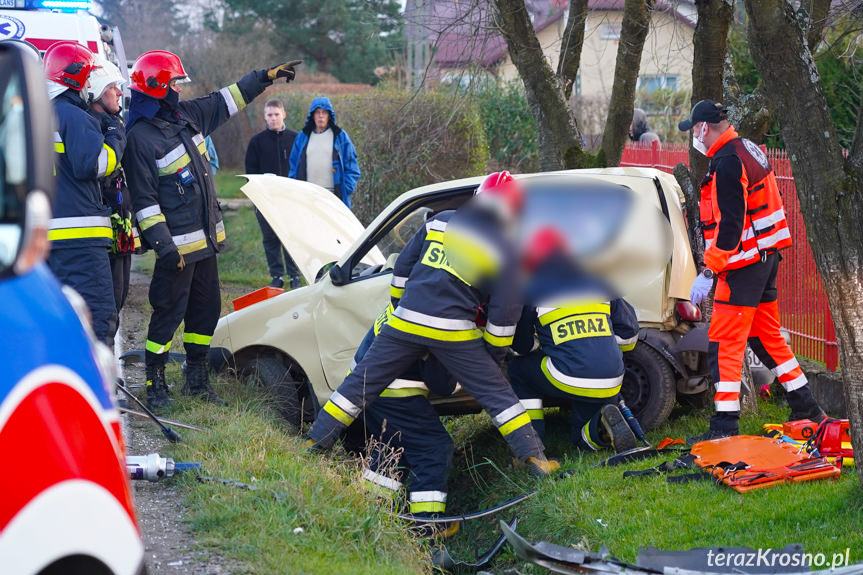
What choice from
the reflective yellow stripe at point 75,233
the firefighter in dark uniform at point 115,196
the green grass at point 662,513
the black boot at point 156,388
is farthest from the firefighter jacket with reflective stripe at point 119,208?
the green grass at point 662,513

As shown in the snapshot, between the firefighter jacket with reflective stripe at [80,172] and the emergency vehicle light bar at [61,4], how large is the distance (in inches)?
112

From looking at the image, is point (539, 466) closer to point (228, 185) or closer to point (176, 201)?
point (176, 201)

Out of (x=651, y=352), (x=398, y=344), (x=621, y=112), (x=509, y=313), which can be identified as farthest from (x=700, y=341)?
(x=621, y=112)

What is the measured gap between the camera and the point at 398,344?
4941 millimetres

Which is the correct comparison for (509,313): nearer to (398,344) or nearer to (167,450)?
(398,344)

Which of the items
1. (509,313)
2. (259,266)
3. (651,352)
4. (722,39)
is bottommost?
(259,266)

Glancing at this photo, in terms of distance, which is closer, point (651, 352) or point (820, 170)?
point (820, 170)

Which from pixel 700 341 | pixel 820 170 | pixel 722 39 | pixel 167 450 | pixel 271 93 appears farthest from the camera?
pixel 271 93

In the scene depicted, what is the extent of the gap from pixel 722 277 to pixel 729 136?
79 centimetres

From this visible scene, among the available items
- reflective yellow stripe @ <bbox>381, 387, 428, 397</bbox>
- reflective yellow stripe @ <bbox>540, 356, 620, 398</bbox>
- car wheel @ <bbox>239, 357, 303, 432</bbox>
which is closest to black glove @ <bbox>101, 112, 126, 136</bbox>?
car wheel @ <bbox>239, 357, 303, 432</bbox>

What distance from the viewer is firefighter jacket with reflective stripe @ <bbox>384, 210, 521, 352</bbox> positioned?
4824mm

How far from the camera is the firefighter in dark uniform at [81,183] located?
16.9 ft

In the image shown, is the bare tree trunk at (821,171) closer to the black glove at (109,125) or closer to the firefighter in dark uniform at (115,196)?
the black glove at (109,125)

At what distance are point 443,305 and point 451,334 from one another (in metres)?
0.15
